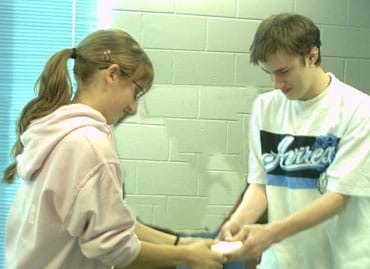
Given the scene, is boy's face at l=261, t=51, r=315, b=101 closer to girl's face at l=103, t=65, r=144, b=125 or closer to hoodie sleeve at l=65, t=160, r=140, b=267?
girl's face at l=103, t=65, r=144, b=125

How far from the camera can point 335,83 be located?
157 cm

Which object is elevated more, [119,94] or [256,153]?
[119,94]

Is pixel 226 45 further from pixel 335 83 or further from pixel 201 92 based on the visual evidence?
pixel 335 83

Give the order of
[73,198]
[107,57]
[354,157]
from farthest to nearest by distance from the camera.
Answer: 1. [354,157]
2. [107,57]
3. [73,198]

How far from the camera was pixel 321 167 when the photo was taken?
1541 mm

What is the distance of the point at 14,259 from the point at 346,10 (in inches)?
82.3

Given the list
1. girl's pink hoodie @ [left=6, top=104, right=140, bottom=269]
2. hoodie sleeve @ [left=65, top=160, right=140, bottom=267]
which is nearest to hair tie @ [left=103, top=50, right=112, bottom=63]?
girl's pink hoodie @ [left=6, top=104, right=140, bottom=269]

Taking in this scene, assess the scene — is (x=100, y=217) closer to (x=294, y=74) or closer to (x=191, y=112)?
(x=294, y=74)

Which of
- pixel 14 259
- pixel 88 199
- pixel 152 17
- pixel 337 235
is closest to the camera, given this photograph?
pixel 88 199

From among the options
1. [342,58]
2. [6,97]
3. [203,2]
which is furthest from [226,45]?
[6,97]

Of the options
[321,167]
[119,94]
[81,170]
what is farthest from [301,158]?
[81,170]

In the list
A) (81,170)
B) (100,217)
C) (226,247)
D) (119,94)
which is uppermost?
(119,94)

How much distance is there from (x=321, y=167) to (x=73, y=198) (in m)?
0.74

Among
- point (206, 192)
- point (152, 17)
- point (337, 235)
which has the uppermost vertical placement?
point (152, 17)
